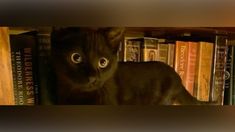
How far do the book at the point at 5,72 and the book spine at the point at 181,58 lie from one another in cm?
55

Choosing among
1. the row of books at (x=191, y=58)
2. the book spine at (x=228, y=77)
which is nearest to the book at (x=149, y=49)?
the row of books at (x=191, y=58)

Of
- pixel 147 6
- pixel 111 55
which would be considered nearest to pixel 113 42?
pixel 111 55

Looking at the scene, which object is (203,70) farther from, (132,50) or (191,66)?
(132,50)

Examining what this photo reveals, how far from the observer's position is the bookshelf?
1182mm

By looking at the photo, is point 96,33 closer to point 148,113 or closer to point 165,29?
point 165,29

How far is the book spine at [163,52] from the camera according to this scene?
47.2 inches

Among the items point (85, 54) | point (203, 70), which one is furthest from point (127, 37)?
point (203, 70)

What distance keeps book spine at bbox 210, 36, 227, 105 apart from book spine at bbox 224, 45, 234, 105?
1 cm

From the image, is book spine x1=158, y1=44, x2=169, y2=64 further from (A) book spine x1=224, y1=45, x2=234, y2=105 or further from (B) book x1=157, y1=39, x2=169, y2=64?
(A) book spine x1=224, y1=45, x2=234, y2=105

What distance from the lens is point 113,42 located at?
1195 mm

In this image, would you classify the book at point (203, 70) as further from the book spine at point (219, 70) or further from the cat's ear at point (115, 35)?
the cat's ear at point (115, 35)

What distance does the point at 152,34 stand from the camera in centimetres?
119

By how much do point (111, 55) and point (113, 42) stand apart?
1.7 inches

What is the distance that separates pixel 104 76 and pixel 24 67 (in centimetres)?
26
